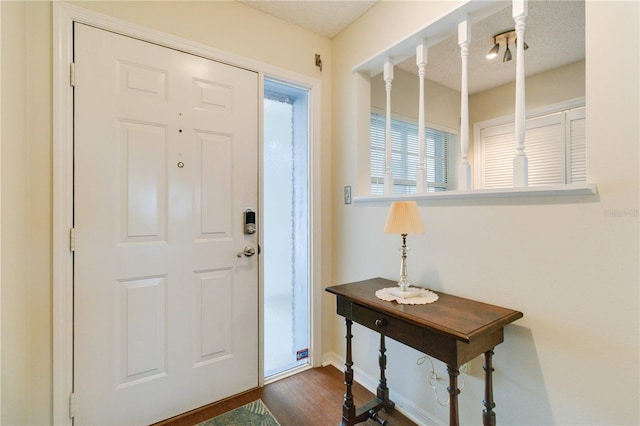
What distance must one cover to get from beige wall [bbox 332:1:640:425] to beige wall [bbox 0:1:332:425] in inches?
62.5

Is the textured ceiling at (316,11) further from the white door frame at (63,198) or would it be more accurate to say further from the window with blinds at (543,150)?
the window with blinds at (543,150)

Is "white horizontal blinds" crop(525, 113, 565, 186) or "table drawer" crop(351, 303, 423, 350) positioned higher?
"white horizontal blinds" crop(525, 113, 565, 186)

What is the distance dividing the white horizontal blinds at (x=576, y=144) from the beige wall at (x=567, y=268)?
7.51 feet

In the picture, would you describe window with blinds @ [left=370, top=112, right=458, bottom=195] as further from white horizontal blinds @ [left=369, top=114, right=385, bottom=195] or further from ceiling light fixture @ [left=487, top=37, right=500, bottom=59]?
ceiling light fixture @ [left=487, top=37, right=500, bottom=59]

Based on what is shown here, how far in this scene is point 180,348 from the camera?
5.68ft

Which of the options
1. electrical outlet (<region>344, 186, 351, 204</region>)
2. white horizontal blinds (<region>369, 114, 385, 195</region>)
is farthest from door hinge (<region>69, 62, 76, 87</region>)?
white horizontal blinds (<region>369, 114, 385, 195</region>)

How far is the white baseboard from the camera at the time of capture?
1.61m

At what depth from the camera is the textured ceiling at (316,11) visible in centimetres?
193

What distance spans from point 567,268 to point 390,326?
0.72 metres

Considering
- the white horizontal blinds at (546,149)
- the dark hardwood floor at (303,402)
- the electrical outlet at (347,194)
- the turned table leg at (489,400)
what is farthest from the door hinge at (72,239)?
the white horizontal blinds at (546,149)

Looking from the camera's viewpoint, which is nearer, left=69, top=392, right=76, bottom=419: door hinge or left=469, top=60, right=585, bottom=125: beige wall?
left=69, top=392, right=76, bottom=419: door hinge

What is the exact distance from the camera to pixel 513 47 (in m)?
2.47

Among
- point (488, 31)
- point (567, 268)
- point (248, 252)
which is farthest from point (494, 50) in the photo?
point (248, 252)

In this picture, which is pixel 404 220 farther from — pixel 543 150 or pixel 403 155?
pixel 543 150
